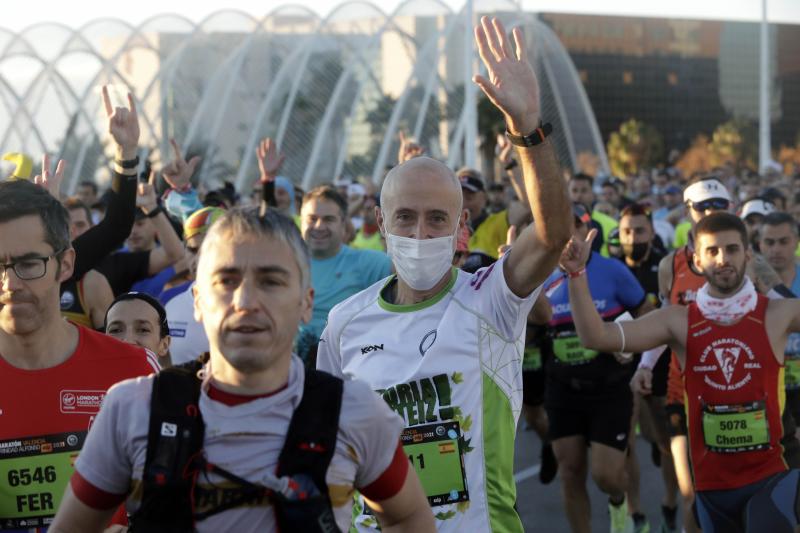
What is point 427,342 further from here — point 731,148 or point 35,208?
point 731,148

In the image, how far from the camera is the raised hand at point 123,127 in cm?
484

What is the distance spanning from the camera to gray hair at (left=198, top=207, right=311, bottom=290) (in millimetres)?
2551

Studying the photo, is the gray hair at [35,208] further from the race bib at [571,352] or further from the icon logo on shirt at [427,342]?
the race bib at [571,352]

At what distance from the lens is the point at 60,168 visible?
502 cm

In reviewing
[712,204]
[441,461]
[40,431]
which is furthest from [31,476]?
[712,204]

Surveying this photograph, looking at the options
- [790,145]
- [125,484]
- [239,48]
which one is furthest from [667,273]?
[790,145]

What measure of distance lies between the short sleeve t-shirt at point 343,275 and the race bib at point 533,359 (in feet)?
9.10

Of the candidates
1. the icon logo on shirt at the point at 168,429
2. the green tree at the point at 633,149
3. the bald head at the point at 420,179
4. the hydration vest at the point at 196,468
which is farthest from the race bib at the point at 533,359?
the green tree at the point at 633,149

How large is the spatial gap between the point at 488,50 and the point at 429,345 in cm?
92

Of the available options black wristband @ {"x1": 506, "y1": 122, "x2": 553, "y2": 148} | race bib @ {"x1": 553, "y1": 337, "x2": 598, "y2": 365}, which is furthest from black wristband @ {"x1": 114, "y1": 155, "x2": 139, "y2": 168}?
race bib @ {"x1": 553, "y1": 337, "x2": 598, "y2": 365}

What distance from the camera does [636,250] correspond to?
1000 centimetres

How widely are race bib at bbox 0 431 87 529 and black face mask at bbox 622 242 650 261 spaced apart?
23.0 ft

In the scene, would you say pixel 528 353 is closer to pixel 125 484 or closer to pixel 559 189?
pixel 559 189

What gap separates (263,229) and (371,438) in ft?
1.58
